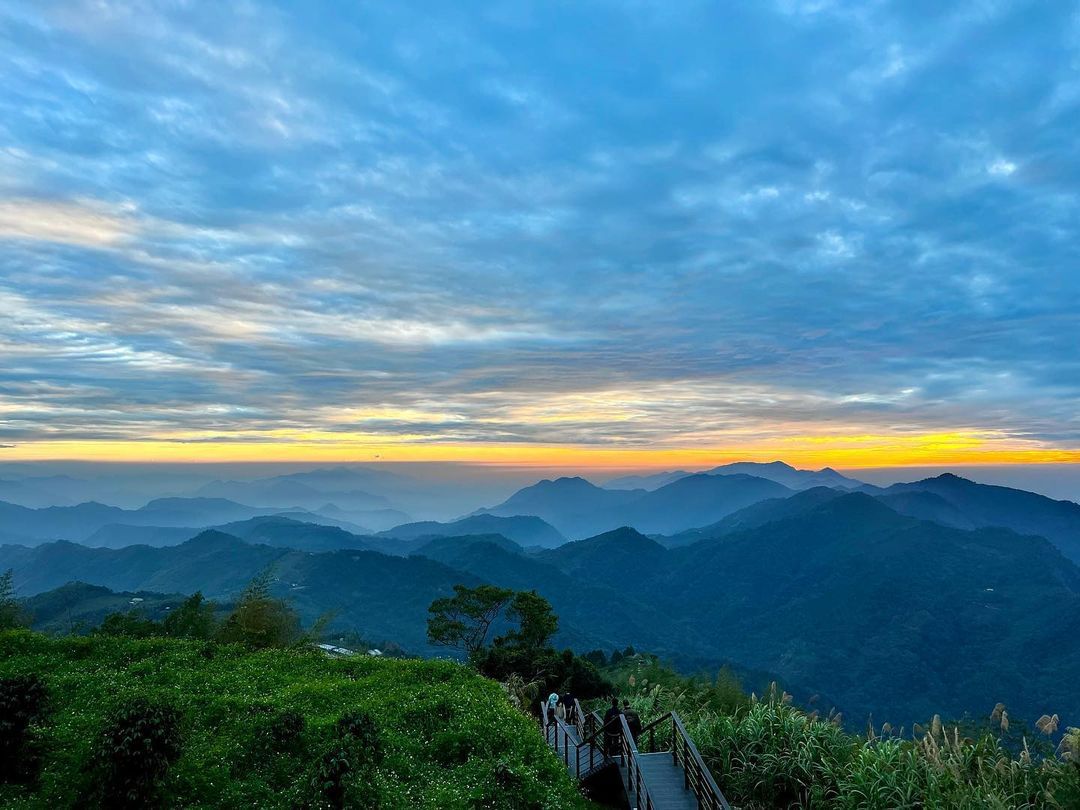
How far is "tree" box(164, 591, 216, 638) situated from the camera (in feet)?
85.1

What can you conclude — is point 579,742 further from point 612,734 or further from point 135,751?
point 135,751

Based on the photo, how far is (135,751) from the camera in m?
9.41

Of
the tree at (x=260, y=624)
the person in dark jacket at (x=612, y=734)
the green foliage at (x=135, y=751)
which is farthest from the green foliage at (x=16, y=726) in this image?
the tree at (x=260, y=624)

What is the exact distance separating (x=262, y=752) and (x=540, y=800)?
570 cm

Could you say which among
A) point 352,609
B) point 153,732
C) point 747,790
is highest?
point 153,732

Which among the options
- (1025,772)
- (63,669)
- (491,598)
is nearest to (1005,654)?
(491,598)

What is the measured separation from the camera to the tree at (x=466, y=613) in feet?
149

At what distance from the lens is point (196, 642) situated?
67.3 ft

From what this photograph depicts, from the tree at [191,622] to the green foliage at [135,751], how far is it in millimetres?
17447

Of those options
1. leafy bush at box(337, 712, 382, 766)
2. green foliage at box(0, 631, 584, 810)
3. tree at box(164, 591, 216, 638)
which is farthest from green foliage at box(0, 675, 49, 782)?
tree at box(164, 591, 216, 638)

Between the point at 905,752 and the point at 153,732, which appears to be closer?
the point at 153,732

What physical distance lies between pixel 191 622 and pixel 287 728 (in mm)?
17585

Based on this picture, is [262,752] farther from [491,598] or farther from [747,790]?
[491,598]

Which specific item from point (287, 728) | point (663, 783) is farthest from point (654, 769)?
point (287, 728)
